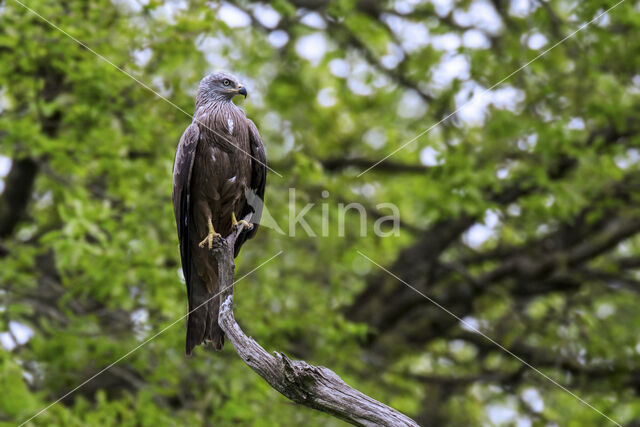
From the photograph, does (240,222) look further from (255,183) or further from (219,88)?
(219,88)

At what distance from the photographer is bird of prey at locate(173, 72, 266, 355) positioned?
436 cm

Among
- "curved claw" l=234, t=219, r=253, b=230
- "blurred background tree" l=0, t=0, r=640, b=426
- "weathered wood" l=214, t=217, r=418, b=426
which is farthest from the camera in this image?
"blurred background tree" l=0, t=0, r=640, b=426

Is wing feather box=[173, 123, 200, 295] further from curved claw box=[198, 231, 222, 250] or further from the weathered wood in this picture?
the weathered wood

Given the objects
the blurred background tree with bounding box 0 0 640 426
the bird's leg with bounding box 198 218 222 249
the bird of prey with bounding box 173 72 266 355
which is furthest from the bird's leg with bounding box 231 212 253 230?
the blurred background tree with bounding box 0 0 640 426

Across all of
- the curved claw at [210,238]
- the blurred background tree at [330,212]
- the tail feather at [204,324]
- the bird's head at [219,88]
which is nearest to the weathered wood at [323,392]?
the tail feather at [204,324]

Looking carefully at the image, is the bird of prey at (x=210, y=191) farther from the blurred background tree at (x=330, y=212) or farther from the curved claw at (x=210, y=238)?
the blurred background tree at (x=330, y=212)

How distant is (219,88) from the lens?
16.0 ft

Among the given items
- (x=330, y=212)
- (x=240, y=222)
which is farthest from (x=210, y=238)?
(x=330, y=212)

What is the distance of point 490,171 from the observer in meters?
8.17

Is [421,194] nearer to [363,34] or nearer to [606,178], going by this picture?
[606,178]

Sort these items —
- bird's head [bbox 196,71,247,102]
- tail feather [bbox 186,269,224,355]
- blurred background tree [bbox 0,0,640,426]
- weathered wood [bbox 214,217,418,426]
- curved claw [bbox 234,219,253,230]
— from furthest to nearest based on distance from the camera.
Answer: blurred background tree [bbox 0,0,640,426] < bird's head [bbox 196,71,247,102] < curved claw [bbox 234,219,253,230] < tail feather [bbox 186,269,224,355] < weathered wood [bbox 214,217,418,426]

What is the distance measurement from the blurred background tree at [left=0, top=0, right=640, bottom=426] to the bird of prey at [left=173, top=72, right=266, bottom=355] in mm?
2554

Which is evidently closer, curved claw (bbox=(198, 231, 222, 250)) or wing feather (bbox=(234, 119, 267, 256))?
curved claw (bbox=(198, 231, 222, 250))

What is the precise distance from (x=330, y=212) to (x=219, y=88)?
3399mm
